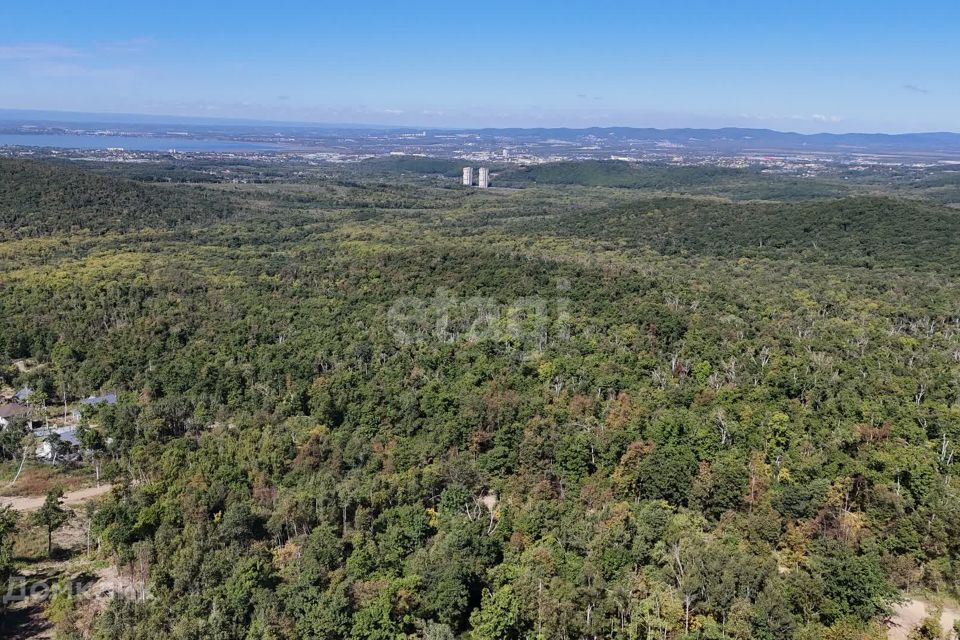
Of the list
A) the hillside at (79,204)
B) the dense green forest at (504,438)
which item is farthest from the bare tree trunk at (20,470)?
the hillside at (79,204)

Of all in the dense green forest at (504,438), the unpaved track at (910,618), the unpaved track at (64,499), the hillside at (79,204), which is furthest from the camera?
the hillside at (79,204)

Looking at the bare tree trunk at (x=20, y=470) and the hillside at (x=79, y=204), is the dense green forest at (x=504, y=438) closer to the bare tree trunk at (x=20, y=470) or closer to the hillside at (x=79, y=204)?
the bare tree trunk at (x=20, y=470)

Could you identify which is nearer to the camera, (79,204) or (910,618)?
(910,618)

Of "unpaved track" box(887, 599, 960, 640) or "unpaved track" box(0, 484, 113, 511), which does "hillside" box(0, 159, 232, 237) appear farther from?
"unpaved track" box(887, 599, 960, 640)

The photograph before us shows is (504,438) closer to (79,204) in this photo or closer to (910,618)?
(910,618)

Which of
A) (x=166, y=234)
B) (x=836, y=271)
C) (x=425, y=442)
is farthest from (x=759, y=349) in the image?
(x=166, y=234)

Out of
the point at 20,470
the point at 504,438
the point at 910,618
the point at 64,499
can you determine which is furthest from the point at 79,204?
the point at 910,618
